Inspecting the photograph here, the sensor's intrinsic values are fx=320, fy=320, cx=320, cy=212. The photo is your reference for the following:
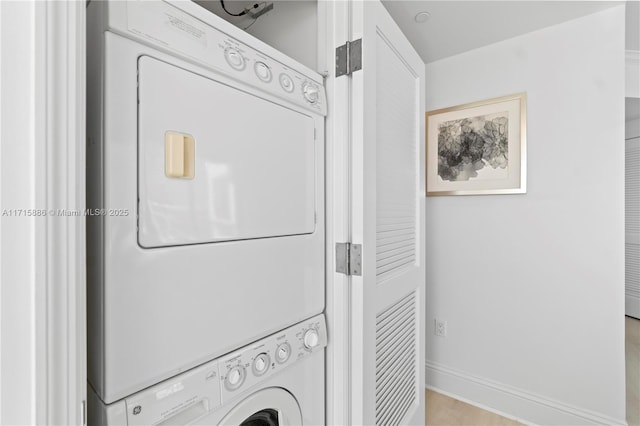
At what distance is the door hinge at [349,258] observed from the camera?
1083 mm

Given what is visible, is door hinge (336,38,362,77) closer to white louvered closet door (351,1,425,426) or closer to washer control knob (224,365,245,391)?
white louvered closet door (351,1,425,426)

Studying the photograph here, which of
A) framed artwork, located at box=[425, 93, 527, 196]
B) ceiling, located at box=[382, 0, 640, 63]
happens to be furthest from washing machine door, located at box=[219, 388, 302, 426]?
ceiling, located at box=[382, 0, 640, 63]

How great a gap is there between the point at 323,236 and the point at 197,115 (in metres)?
0.59

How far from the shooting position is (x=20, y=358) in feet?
1.60

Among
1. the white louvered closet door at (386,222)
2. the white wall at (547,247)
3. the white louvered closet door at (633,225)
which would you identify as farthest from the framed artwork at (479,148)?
the white louvered closet door at (633,225)

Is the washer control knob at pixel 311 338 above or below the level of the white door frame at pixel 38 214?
below

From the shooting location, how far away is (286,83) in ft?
3.28

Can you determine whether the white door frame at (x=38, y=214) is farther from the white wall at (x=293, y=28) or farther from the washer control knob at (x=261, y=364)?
the white wall at (x=293, y=28)

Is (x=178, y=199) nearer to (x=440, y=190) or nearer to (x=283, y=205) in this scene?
(x=283, y=205)

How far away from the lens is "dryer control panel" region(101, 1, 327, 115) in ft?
2.16

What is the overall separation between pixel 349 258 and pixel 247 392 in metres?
0.50

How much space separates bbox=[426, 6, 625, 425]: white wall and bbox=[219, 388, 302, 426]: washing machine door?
157cm

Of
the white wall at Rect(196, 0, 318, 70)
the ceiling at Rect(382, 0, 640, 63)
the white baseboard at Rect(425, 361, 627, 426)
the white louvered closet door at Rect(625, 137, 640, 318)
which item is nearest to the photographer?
the white wall at Rect(196, 0, 318, 70)

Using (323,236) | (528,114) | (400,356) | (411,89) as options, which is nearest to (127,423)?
(323,236)
